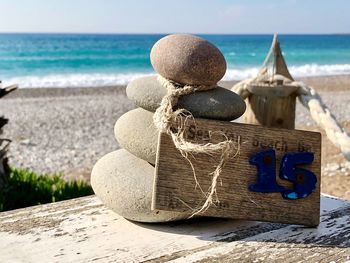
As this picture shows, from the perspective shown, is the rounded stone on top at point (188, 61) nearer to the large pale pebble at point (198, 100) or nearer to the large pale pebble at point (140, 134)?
the large pale pebble at point (198, 100)

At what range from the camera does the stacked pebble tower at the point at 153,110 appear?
1.78 m

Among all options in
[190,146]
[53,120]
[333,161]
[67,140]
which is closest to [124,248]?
[190,146]

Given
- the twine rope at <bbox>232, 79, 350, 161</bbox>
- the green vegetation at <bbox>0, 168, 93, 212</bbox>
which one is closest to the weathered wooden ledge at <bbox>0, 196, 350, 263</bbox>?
the twine rope at <bbox>232, 79, 350, 161</bbox>

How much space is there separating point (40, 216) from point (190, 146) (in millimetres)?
693

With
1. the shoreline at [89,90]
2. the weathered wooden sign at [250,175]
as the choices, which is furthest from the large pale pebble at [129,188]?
the shoreline at [89,90]

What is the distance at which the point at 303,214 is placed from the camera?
182cm

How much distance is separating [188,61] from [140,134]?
31 cm

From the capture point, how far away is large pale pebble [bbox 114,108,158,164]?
1.85 metres

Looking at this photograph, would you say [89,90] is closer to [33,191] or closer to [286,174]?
[33,191]

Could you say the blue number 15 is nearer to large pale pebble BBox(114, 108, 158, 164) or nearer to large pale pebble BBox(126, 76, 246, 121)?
large pale pebble BBox(126, 76, 246, 121)

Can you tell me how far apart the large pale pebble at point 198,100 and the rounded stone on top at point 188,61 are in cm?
5

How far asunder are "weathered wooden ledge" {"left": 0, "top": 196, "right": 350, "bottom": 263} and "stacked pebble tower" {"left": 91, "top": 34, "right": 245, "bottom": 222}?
9cm

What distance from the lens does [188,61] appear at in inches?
69.7

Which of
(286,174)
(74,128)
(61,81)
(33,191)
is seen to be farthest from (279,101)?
(61,81)
